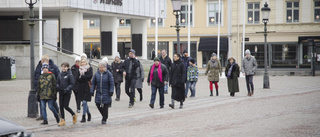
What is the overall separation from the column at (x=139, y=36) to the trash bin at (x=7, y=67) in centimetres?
1489

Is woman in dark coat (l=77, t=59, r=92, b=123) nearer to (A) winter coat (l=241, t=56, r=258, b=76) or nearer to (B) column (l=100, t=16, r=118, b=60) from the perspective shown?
(A) winter coat (l=241, t=56, r=258, b=76)

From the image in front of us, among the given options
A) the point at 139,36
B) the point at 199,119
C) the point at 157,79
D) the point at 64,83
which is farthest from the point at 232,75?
the point at 139,36

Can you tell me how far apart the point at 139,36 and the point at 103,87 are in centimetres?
3382

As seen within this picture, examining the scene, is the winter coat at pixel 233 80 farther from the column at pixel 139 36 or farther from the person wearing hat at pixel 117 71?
the column at pixel 139 36

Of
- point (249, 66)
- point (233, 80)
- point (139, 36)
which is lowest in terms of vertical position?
point (233, 80)

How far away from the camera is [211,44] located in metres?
56.1

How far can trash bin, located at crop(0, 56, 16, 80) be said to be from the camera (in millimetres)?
33812

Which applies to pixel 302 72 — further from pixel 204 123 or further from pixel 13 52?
pixel 204 123

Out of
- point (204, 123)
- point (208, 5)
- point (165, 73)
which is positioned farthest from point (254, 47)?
point (204, 123)

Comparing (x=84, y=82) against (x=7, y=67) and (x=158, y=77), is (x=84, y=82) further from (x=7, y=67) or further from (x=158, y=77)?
(x=7, y=67)

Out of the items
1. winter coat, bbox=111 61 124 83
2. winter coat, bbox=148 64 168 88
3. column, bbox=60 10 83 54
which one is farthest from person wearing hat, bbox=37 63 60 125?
column, bbox=60 10 83 54

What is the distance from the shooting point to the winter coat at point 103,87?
1355 centimetres

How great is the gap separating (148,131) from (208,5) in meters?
46.5

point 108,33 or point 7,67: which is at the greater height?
point 108,33
